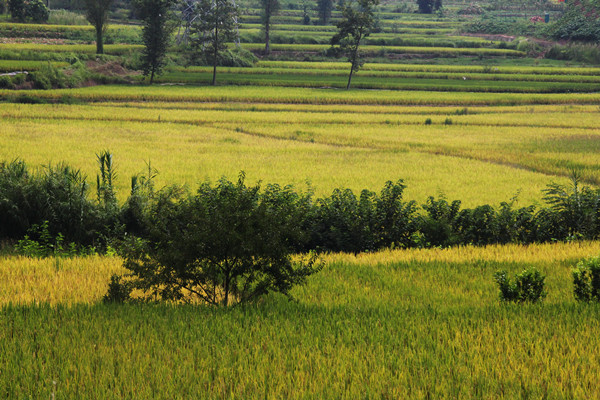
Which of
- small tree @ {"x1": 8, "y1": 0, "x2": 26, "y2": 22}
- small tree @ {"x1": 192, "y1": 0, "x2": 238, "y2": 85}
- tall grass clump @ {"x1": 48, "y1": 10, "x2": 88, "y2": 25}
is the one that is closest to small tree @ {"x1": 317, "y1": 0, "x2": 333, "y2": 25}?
tall grass clump @ {"x1": 48, "y1": 10, "x2": 88, "y2": 25}

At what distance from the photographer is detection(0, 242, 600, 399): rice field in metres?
5.46

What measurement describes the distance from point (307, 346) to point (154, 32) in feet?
180

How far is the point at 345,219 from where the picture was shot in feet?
43.3

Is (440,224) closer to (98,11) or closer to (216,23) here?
(216,23)

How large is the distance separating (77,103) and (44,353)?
39.4 meters

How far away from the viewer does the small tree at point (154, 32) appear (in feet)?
184

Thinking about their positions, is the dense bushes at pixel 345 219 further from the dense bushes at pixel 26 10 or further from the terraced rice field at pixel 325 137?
the dense bushes at pixel 26 10

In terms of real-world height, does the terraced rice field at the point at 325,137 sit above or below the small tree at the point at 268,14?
below

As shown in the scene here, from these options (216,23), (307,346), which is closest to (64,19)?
(216,23)

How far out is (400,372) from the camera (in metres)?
5.72

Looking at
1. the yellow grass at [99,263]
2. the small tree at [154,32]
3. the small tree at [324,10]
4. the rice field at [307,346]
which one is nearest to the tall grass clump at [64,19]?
the small tree at [154,32]

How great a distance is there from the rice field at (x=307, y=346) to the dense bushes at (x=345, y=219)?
12.9 ft

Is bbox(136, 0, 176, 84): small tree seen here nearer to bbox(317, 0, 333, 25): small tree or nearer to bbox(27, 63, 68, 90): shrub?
bbox(27, 63, 68, 90): shrub

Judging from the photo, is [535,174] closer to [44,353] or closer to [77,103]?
[44,353]
